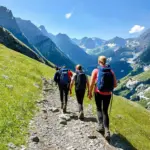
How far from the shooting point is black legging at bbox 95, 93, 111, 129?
16.9 m

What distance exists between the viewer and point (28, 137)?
16.2 m

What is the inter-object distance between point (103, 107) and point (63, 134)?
3.29 meters

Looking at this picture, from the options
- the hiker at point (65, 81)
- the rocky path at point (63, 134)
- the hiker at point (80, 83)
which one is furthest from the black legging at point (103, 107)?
the hiker at point (65, 81)

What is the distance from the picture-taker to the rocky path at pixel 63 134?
52.3ft

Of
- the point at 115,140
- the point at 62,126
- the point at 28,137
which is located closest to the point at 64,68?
the point at 62,126

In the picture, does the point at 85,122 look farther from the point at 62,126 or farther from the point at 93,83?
the point at 93,83

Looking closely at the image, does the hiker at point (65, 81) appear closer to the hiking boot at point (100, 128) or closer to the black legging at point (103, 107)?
the hiking boot at point (100, 128)

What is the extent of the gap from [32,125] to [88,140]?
407cm

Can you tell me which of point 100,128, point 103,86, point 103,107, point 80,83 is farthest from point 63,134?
point 80,83

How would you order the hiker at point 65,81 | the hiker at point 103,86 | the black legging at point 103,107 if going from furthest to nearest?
the hiker at point 65,81
the black legging at point 103,107
the hiker at point 103,86

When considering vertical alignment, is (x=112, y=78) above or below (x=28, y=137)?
above

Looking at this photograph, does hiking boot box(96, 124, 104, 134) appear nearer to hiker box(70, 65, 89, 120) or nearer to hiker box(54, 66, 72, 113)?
hiker box(70, 65, 89, 120)

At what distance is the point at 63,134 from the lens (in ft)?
59.8

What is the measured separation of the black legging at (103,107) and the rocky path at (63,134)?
1081 mm
